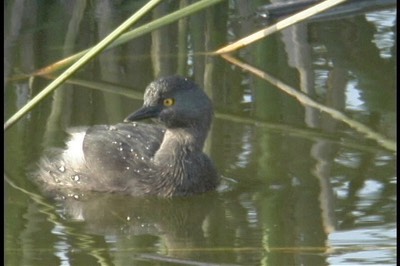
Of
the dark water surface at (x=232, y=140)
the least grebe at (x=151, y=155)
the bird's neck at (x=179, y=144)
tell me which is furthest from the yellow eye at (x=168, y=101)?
the dark water surface at (x=232, y=140)

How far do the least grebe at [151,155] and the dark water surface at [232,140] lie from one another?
0.36 ft

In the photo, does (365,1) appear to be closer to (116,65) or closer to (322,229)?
(116,65)

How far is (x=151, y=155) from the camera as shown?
725cm

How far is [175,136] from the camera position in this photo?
7.29 metres

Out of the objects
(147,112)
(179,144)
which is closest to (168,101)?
(147,112)

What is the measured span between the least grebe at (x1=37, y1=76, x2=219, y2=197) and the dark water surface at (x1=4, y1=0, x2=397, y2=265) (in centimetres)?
11

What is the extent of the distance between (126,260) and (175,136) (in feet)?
5.78

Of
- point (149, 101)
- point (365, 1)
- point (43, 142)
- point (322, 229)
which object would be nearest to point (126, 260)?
point (322, 229)

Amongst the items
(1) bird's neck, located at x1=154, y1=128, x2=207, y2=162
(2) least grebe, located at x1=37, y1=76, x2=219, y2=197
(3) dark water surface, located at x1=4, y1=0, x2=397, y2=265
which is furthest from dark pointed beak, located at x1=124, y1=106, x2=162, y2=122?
(3) dark water surface, located at x1=4, y1=0, x2=397, y2=265

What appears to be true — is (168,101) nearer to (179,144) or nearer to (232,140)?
(179,144)

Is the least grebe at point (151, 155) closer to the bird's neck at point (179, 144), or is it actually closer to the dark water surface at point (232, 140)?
the bird's neck at point (179, 144)

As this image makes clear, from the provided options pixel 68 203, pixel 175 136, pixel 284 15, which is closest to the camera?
pixel 68 203

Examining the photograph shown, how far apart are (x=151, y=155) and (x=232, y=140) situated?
575 mm

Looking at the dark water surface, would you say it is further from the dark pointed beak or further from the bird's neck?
the dark pointed beak
